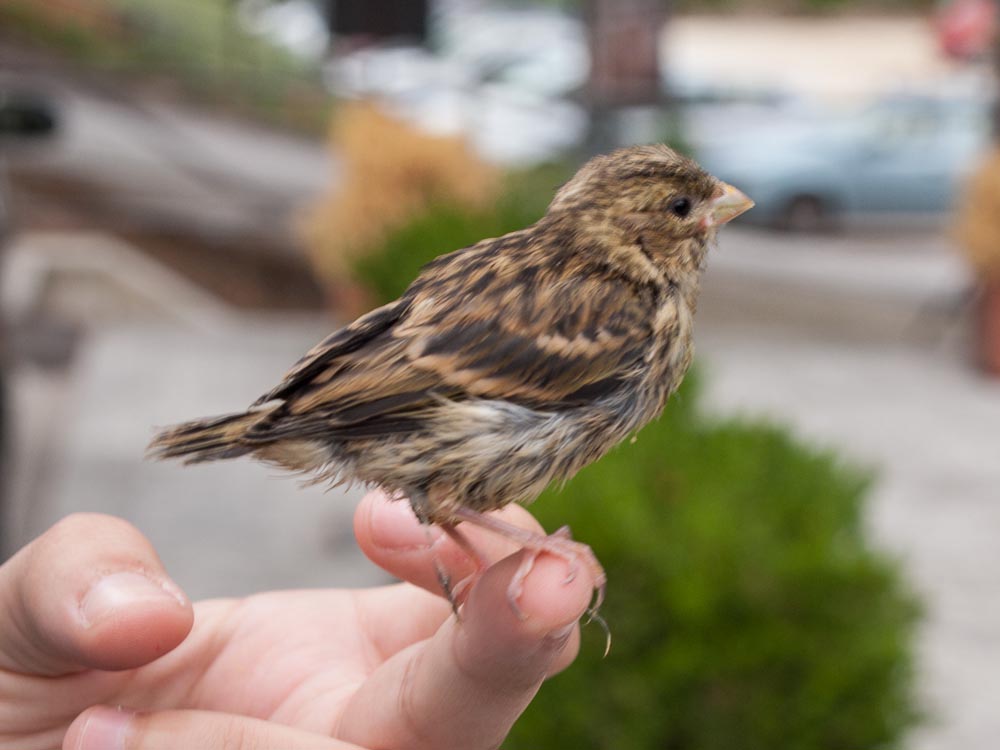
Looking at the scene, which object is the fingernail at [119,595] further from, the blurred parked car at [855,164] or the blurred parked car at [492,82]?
the blurred parked car at [855,164]

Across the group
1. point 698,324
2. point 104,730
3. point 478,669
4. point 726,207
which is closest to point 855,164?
point 698,324

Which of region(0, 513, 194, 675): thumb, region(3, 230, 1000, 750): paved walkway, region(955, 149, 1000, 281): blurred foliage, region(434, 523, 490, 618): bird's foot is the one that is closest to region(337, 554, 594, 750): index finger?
region(434, 523, 490, 618): bird's foot

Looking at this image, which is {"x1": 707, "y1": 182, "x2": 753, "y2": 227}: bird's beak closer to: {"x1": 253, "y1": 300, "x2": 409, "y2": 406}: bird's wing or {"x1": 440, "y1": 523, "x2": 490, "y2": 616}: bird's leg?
{"x1": 253, "y1": 300, "x2": 409, "y2": 406}: bird's wing

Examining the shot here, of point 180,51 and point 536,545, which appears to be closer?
point 536,545

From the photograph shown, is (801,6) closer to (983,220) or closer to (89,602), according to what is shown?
(983,220)

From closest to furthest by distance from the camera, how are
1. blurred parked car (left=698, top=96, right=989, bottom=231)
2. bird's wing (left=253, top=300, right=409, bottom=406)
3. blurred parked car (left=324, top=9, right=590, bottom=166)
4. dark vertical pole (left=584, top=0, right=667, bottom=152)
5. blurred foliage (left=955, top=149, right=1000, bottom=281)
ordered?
bird's wing (left=253, top=300, right=409, bottom=406) < blurred foliage (left=955, top=149, right=1000, bottom=281) < dark vertical pole (left=584, top=0, right=667, bottom=152) < blurred parked car (left=324, top=9, right=590, bottom=166) < blurred parked car (left=698, top=96, right=989, bottom=231)

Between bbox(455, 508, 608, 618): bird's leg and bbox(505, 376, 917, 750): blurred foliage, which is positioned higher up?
bbox(455, 508, 608, 618): bird's leg

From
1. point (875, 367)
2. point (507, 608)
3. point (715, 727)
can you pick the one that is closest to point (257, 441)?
point (507, 608)
